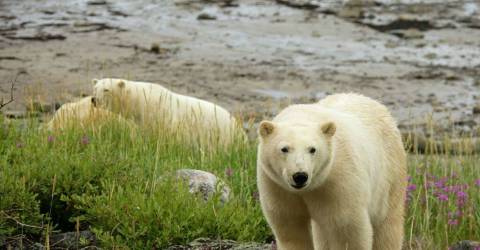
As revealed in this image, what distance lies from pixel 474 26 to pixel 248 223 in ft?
50.0

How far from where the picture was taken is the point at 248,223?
670 cm

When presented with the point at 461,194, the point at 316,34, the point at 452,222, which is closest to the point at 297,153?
the point at 452,222

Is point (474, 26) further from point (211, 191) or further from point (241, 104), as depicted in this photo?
point (211, 191)

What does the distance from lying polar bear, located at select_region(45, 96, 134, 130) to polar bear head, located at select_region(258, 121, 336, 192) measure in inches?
162

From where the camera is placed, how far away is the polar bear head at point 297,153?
4.76 metres

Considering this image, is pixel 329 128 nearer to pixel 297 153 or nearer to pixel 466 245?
pixel 297 153

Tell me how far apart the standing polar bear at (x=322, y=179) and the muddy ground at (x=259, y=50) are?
7.31 meters

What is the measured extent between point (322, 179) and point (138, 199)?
169 cm

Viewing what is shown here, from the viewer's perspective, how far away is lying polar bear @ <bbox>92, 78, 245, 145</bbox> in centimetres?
991

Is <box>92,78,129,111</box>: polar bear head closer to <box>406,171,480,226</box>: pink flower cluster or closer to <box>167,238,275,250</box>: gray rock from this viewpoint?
<box>406,171,480,226</box>: pink flower cluster

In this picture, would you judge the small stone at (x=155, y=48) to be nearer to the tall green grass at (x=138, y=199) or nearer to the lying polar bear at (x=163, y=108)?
the lying polar bear at (x=163, y=108)

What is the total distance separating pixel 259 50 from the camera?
18531 mm

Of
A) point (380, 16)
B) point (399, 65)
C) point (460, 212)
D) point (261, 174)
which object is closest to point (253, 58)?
point (399, 65)

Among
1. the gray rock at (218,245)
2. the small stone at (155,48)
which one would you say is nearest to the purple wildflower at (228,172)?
the gray rock at (218,245)
